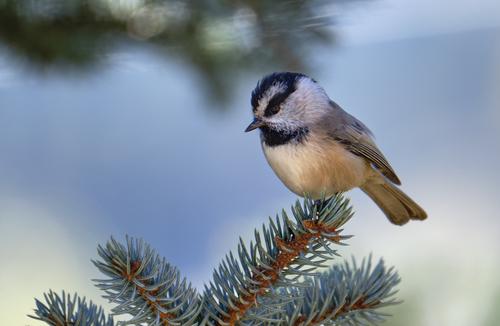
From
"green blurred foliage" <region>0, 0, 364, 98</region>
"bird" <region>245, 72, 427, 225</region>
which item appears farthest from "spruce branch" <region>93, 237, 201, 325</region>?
"bird" <region>245, 72, 427, 225</region>

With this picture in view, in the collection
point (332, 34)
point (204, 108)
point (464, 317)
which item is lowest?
point (464, 317)

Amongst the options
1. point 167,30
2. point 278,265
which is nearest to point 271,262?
point 278,265

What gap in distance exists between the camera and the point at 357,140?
4.19 feet

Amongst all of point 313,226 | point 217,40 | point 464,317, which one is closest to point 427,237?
point 464,317

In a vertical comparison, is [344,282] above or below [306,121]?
below

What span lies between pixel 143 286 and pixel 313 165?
0.62 metres

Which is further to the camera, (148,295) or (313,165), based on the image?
(313,165)

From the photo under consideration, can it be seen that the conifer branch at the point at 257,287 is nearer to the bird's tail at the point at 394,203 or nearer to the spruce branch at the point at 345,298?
the spruce branch at the point at 345,298

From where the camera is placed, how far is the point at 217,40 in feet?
3.32

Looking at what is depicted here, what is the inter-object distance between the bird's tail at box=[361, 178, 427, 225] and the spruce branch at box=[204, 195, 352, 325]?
27.6 inches

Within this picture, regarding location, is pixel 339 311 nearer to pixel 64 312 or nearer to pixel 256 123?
pixel 64 312

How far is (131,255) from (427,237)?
1650 millimetres

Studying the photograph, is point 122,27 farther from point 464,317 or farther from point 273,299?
point 464,317

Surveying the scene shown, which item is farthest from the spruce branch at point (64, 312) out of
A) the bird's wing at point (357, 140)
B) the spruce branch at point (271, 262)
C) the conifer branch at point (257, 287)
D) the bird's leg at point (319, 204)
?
the bird's wing at point (357, 140)
